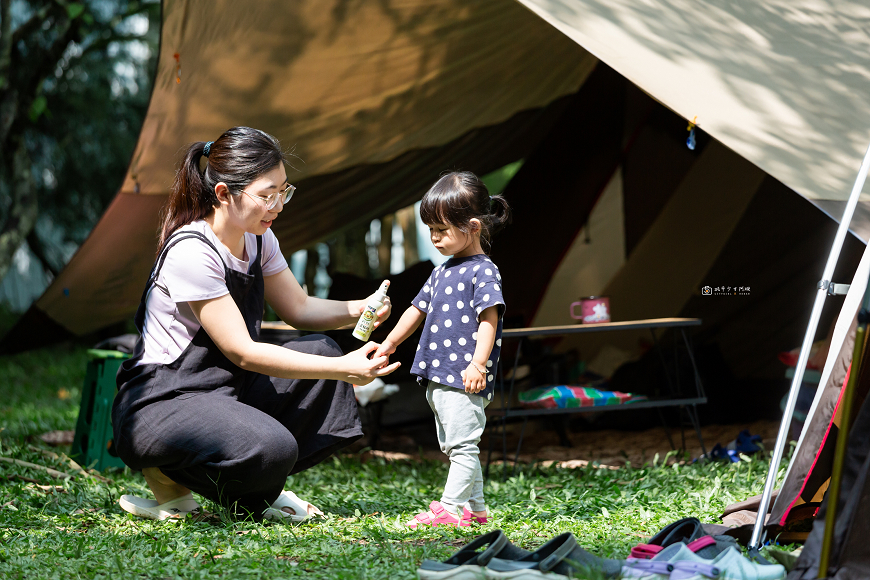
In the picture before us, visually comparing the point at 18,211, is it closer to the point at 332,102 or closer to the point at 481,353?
the point at 332,102

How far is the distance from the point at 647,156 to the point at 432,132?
126 centimetres

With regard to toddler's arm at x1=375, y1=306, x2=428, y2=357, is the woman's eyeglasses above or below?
above

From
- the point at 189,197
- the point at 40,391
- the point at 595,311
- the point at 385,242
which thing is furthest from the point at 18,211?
the point at 595,311

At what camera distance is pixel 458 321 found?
7.31 ft

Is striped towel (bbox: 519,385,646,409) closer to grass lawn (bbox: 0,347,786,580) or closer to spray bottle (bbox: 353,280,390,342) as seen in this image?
grass lawn (bbox: 0,347,786,580)

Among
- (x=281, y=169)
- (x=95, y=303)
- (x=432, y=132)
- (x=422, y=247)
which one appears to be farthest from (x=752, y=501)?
(x=422, y=247)

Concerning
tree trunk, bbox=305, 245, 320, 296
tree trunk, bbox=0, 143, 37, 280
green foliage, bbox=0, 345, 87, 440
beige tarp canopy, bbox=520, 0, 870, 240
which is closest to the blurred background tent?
beige tarp canopy, bbox=520, 0, 870, 240

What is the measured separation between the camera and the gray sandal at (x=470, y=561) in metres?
1.49

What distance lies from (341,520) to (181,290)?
734 mm

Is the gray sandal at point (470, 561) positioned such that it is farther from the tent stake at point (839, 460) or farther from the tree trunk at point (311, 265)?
the tree trunk at point (311, 265)

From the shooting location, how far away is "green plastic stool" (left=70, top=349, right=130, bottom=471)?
2.97m

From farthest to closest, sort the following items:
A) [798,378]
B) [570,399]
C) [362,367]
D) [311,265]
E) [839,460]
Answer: [311,265]
[570,399]
[362,367]
[798,378]
[839,460]

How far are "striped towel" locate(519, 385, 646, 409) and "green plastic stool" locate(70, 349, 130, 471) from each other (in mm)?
1506

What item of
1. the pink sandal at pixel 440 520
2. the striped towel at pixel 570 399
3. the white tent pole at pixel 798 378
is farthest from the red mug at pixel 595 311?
the white tent pole at pixel 798 378
